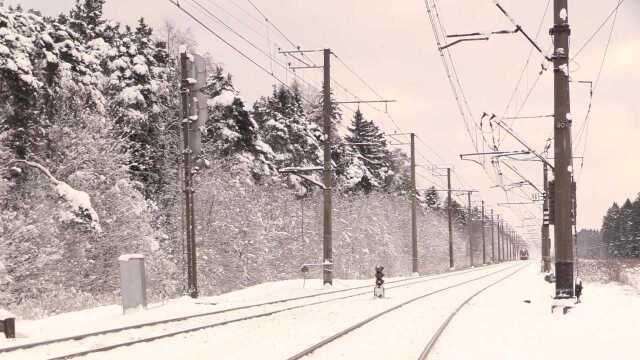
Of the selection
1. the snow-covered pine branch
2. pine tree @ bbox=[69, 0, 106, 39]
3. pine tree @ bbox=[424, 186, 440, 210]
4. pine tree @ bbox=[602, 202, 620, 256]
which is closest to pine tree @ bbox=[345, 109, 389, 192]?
pine tree @ bbox=[424, 186, 440, 210]

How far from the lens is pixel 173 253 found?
41438 millimetres

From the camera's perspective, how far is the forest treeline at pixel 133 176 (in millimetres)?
25906

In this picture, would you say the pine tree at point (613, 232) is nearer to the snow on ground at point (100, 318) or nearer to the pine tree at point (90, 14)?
the pine tree at point (90, 14)

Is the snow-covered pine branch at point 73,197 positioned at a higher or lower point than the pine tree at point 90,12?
lower

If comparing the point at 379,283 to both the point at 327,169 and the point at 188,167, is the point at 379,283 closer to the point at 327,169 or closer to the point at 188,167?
the point at 188,167

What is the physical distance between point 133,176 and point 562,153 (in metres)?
28.1

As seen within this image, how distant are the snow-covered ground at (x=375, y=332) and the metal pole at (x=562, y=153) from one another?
3.22 ft

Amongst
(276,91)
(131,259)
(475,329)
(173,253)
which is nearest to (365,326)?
(475,329)

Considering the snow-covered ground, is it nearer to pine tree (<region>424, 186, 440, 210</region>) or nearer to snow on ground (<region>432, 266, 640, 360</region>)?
snow on ground (<region>432, 266, 640, 360</region>)

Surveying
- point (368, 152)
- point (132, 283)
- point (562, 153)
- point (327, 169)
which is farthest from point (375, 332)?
point (368, 152)

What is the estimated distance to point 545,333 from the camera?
13.8m

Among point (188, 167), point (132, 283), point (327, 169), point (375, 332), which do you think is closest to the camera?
point (375, 332)

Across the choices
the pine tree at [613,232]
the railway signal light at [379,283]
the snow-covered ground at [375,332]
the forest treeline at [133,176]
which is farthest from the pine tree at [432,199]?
the snow-covered ground at [375,332]

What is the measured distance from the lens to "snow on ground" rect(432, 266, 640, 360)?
1103 centimetres
